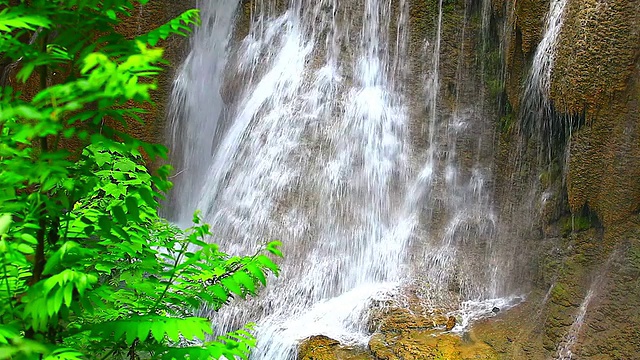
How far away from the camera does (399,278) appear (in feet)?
21.6

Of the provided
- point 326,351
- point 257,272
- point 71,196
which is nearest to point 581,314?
point 326,351

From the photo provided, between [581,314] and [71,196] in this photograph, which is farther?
[581,314]

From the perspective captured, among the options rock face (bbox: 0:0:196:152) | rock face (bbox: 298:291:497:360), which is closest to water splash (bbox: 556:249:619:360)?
rock face (bbox: 298:291:497:360)

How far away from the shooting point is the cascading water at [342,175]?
6.45m

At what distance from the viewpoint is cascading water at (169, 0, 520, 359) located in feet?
21.1

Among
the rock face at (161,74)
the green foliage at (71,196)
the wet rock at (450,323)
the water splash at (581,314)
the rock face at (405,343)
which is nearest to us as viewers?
the green foliage at (71,196)

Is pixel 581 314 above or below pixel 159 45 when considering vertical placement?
below

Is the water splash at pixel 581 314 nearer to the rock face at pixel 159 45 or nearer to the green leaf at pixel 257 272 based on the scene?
the green leaf at pixel 257 272

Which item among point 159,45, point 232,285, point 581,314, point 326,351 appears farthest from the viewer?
point 159,45

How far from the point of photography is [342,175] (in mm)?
7602

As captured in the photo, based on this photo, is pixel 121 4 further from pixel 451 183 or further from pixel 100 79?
pixel 451 183

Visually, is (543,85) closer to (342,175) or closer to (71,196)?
(342,175)

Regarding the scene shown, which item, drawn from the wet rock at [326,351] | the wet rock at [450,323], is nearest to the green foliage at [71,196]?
the wet rock at [326,351]

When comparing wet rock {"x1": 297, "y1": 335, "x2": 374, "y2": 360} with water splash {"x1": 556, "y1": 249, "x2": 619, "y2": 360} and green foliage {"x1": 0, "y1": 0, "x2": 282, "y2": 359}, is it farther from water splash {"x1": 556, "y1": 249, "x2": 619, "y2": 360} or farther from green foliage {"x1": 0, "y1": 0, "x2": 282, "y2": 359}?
green foliage {"x1": 0, "y1": 0, "x2": 282, "y2": 359}
